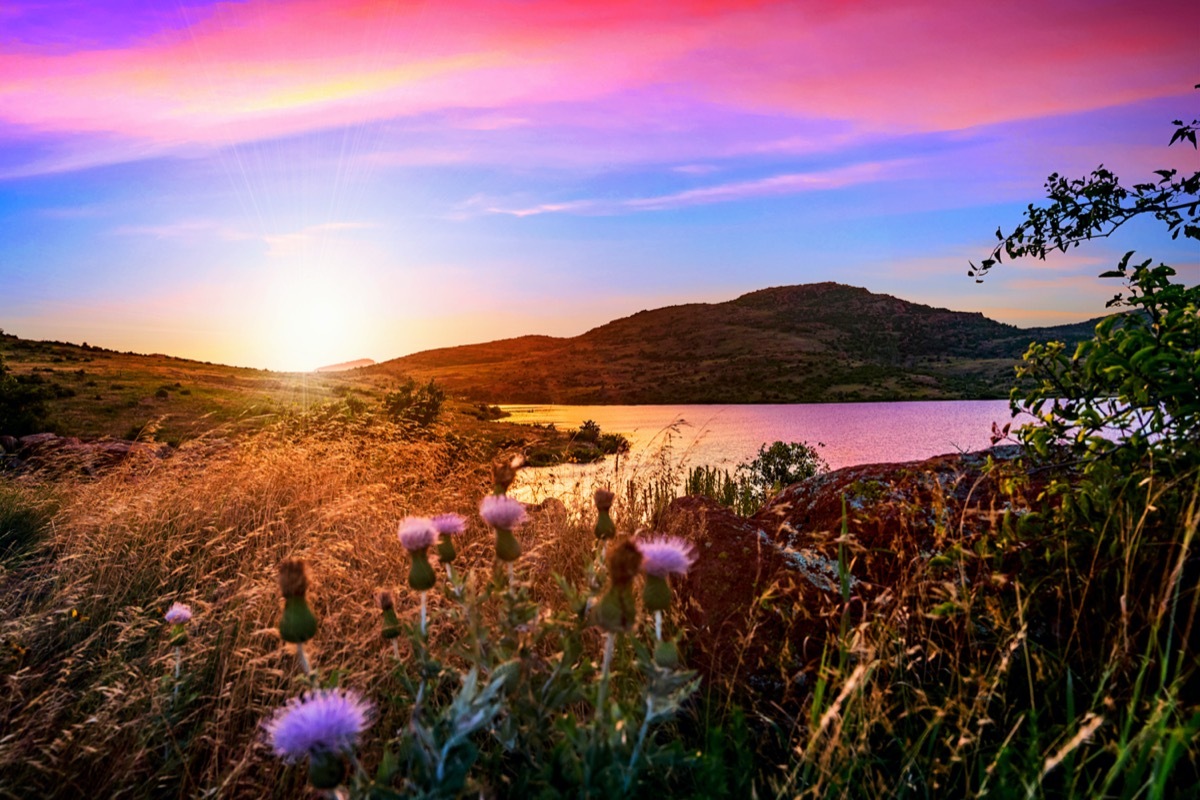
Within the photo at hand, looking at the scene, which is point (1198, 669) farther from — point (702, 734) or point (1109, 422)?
point (702, 734)

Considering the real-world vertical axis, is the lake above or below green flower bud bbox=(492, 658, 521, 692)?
below

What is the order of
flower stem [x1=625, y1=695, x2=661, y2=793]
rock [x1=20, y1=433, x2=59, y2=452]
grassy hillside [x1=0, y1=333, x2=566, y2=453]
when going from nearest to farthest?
flower stem [x1=625, y1=695, x2=661, y2=793] → rock [x1=20, y1=433, x2=59, y2=452] → grassy hillside [x1=0, y1=333, x2=566, y2=453]

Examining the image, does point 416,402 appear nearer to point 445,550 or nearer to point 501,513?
point 445,550

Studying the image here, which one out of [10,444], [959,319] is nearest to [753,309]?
[959,319]

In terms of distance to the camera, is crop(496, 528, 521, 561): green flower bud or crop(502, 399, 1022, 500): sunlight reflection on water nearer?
crop(496, 528, 521, 561): green flower bud

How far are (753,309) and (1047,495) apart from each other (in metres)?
99.8

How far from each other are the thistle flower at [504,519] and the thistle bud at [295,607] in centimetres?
55

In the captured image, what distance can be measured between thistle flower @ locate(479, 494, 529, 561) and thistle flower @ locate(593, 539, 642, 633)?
57 centimetres

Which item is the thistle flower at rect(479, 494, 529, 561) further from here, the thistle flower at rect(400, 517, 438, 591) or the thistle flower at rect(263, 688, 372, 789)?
the thistle flower at rect(263, 688, 372, 789)

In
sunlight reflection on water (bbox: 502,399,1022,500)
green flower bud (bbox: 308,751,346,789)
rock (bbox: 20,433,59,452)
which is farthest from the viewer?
rock (bbox: 20,433,59,452)

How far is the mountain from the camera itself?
62647 mm

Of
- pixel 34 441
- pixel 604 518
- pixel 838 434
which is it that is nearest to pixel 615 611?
pixel 604 518

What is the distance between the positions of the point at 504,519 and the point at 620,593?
2.05 feet

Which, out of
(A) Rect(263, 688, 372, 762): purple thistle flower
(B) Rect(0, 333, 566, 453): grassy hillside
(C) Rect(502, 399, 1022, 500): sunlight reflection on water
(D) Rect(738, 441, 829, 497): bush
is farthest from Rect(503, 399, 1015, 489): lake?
(A) Rect(263, 688, 372, 762): purple thistle flower
